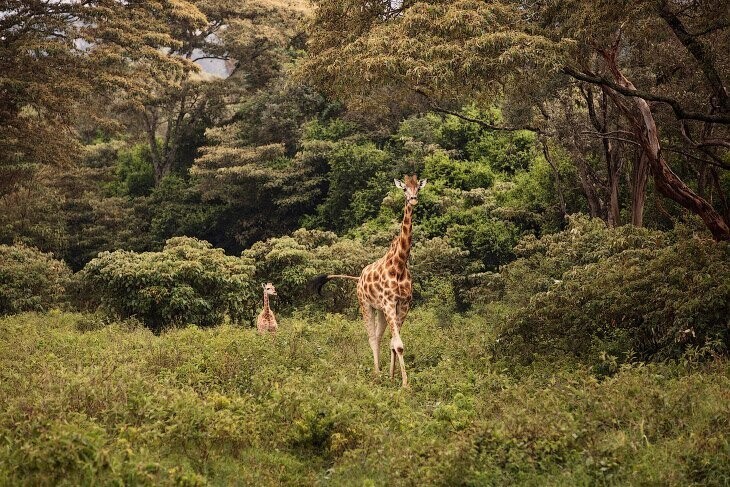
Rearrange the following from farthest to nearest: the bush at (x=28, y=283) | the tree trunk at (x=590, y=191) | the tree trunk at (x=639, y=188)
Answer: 1. the bush at (x=28, y=283)
2. the tree trunk at (x=590, y=191)
3. the tree trunk at (x=639, y=188)

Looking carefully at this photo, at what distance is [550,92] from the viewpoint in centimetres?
1803

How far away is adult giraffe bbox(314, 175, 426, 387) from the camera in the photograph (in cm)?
1165

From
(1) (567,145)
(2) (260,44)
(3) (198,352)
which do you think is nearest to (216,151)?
(2) (260,44)

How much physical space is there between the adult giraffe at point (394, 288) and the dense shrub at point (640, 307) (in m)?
1.49

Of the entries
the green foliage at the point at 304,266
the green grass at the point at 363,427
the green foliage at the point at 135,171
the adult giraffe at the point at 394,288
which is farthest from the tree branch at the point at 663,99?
the green foliage at the point at 135,171

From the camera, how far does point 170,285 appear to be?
760 inches

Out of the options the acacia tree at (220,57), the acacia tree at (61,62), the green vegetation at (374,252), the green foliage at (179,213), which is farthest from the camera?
the acacia tree at (220,57)

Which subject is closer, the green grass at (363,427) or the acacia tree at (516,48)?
the green grass at (363,427)

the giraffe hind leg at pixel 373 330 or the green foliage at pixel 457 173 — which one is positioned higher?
the green foliage at pixel 457 173

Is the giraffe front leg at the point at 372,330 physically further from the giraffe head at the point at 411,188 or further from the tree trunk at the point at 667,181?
the tree trunk at the point at 667,181

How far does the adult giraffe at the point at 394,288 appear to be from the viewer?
11648mm

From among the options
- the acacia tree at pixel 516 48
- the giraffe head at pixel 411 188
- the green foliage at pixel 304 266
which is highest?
the acacia tree at pixel 516 48

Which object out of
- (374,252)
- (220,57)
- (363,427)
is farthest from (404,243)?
(220,57)

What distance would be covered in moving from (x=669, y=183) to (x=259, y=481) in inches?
321
